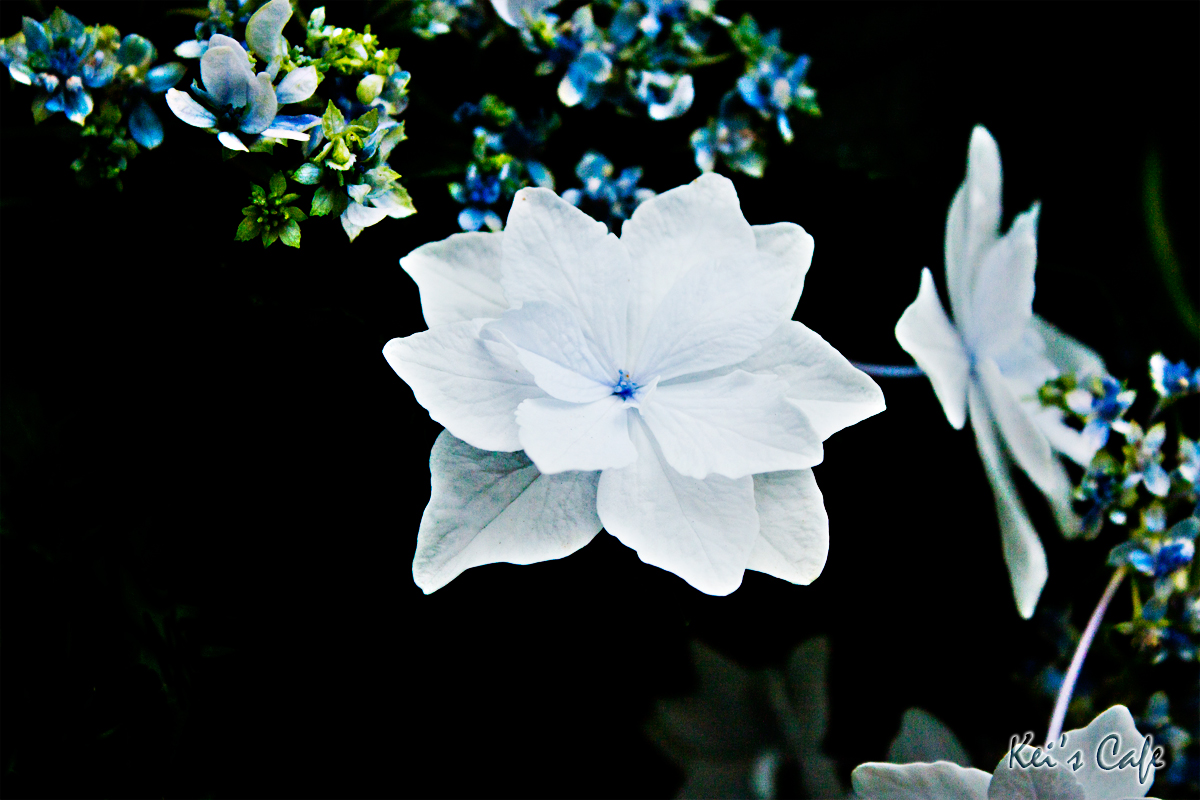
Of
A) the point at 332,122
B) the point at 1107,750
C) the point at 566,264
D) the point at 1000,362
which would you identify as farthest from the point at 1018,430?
the point at 332,122

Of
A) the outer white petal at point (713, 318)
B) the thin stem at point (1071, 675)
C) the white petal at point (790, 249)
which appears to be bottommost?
the thin stem at point (1071, 675)

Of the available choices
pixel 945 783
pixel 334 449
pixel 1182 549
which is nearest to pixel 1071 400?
pixel 1182 549

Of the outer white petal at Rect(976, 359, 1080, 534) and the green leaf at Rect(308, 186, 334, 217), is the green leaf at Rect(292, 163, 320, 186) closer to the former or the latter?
the green leaf at Rect(308, 186, 334, 217)

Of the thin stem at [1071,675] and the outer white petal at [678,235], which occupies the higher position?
the outer white petal at [678,235]

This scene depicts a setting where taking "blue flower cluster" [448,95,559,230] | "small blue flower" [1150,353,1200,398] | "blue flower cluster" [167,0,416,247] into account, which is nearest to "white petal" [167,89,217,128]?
"blue flower cluster" [167,0,416,247]

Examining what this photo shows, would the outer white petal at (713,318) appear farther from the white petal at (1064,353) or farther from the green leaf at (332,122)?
the white petal at (1064,353)

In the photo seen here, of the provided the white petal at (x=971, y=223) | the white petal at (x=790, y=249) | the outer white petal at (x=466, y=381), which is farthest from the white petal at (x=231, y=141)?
the white petal at (x=971, y=223)

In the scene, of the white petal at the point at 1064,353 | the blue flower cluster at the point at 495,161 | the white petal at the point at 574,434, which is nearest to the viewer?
the white petal at the point at 574,434

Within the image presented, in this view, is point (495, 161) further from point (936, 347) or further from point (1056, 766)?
point (1056, 766)
